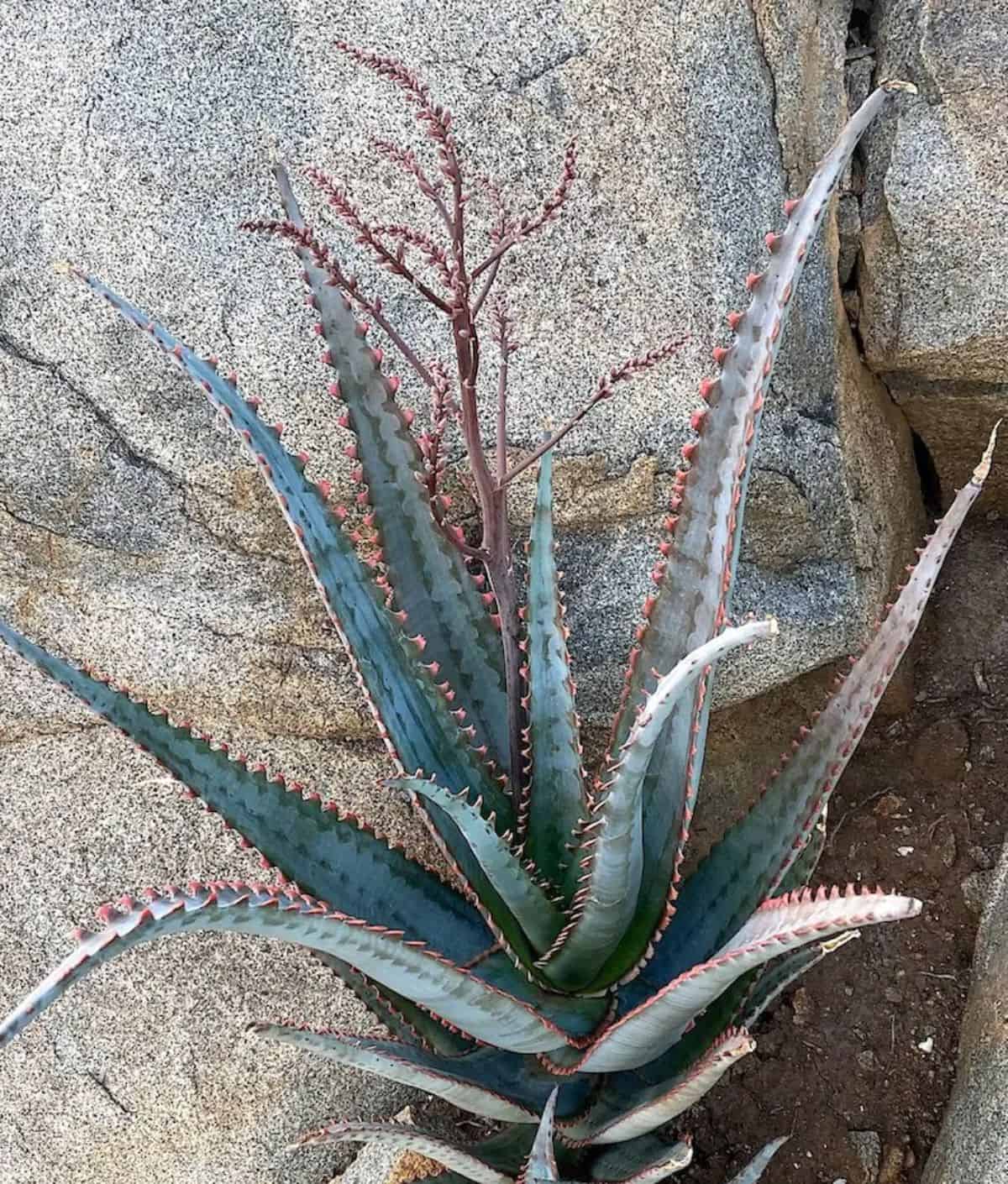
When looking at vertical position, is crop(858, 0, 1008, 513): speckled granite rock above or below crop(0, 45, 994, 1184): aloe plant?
above

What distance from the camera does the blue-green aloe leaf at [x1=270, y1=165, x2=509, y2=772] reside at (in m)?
1.42

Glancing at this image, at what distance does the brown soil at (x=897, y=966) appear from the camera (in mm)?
1603

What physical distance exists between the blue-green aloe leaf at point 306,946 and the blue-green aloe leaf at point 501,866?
93 millimetres

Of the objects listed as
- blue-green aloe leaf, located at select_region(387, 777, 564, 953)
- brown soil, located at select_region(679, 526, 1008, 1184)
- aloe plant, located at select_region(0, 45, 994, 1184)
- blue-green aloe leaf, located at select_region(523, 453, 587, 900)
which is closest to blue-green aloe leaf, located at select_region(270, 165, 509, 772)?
aloe plant, located at select_region(0, 45, 994, 1184)

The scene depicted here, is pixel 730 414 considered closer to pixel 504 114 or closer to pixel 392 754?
pixel 392 754

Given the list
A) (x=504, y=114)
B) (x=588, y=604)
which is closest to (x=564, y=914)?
(x=588, y=604)

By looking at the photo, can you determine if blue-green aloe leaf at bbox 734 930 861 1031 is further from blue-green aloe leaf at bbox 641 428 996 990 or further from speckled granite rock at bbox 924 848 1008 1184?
speckled granite rock at bbox 924 848 1008 1184

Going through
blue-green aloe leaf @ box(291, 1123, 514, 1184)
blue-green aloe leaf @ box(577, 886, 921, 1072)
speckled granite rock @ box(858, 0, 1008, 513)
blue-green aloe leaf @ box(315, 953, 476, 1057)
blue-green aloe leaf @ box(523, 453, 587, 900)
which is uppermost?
speckled granite rock @ box(858, 0, 1008, 513)

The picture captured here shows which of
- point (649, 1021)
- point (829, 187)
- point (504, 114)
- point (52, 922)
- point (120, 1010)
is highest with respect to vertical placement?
point (504, 114)

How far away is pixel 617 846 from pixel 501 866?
0.13m

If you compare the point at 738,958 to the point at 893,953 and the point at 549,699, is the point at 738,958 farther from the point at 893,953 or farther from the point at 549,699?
the point at 893,953

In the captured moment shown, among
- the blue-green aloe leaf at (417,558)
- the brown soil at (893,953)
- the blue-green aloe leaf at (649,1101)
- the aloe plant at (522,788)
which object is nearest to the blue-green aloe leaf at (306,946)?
the aloe plant at (522,788)

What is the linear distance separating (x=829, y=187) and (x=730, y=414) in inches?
9.6

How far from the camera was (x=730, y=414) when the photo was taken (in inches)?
47.7
